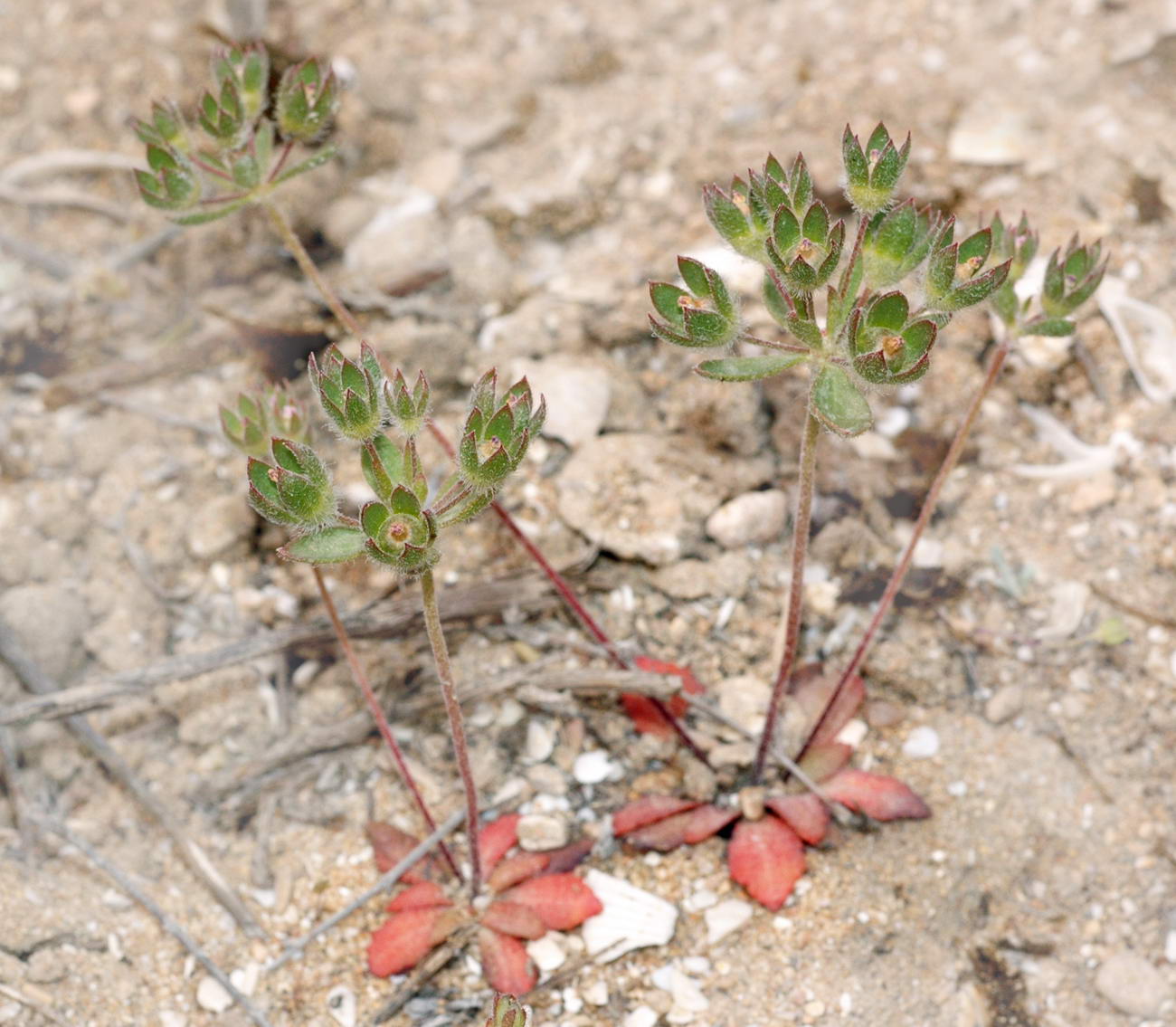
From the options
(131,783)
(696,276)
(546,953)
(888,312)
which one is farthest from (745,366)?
(131,783)

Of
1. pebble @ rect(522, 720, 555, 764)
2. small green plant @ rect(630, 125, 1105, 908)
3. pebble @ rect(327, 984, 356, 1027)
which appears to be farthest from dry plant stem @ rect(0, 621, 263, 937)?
small green plant @ rect(630, 125, 1105, 908)

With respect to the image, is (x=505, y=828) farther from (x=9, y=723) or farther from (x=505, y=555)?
(x=9, y=723)

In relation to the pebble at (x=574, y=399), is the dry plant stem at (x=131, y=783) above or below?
below

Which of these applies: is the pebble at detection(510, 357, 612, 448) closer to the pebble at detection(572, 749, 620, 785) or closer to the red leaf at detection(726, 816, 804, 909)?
the pebble at detection(572, 749, 620, 785)

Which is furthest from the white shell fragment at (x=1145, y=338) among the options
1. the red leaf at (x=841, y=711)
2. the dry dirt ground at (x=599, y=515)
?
the red leaf at (x=841, y=711)

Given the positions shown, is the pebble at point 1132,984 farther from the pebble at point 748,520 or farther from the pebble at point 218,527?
the pebble at point 218,527

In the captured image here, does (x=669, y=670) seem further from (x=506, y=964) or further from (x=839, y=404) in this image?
(x=839, y=404)
